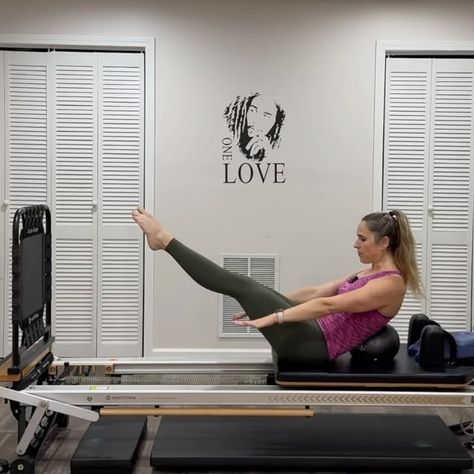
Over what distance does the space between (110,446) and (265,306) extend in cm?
88

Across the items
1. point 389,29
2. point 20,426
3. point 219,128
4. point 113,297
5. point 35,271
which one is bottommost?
point 20,426

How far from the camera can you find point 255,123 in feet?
13.7

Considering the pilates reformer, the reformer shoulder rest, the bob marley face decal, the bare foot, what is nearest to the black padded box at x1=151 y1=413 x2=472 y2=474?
the pilates reformer

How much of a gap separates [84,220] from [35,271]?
1.40 meters

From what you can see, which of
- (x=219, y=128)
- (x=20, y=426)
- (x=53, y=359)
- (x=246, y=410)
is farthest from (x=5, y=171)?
(x=246, y=410)

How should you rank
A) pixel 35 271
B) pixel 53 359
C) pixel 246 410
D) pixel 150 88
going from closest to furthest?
pixel 246 410, pixel 35 271, pixel 53 359, pixel 150 88

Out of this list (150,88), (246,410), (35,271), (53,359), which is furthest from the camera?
(150,88)

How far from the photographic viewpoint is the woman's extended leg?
2641 millimetres

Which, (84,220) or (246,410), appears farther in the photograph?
(84,220)

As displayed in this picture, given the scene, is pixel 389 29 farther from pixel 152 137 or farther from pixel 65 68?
pixel 65 68

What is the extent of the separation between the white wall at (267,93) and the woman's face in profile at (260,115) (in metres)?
0.07

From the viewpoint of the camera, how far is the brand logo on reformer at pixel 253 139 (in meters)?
4.18

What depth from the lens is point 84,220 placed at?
4.20 meters

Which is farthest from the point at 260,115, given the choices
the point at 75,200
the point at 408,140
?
the point at 75,200
